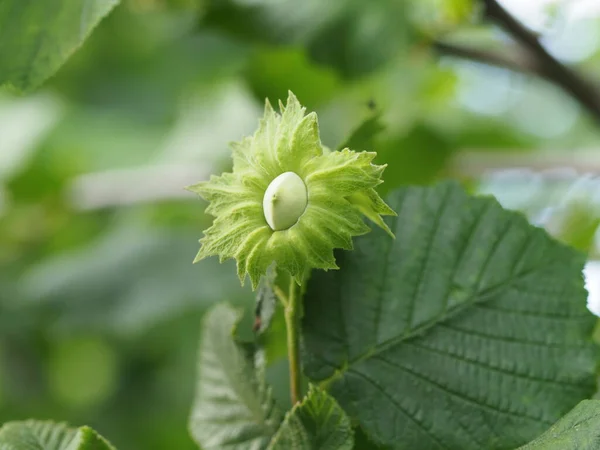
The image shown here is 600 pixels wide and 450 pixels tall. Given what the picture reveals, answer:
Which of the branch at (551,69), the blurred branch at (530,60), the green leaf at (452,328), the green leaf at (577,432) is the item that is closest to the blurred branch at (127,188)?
the blurred branch at (530,60)

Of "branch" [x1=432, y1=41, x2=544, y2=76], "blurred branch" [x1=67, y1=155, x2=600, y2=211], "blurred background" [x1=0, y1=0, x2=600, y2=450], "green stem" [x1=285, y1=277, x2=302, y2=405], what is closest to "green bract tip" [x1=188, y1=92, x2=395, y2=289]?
"green stem" [x1=285, y1=277, x2=302, y2=405]

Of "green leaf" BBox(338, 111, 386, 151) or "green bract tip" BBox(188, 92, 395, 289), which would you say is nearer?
"green bract tip" BBox(188, 92, 395, 289)

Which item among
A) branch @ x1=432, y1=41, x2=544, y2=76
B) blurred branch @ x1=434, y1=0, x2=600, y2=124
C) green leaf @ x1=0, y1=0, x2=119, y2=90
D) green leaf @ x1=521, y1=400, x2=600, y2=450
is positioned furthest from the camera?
branch @ x1=432, y1=41, x2=544, y2=76

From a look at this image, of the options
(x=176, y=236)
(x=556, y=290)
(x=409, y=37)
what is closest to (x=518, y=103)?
(x=176, y=236)

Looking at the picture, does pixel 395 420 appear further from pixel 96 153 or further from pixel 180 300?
pixel 96 153

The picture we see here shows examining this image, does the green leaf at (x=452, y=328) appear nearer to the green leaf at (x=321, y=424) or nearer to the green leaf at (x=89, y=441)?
the green leaf at (x=321, y=424)

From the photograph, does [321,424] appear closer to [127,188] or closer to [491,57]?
[491,57]

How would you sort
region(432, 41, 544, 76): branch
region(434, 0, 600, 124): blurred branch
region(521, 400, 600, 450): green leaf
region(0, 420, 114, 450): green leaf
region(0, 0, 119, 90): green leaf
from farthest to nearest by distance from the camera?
region(432, 41, 544, 76): branch, region(434, 0, 600, 124): blurred branch, region(0, 0, 119, 90): green leaf, region(0, 420, 114, 450): green leaf, region(521, 400, 600, 450): green leaf

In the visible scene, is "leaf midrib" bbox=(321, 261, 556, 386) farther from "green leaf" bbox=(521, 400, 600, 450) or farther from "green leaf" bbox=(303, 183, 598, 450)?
"green leaf" bbox=(521, 400, 600, 450)
